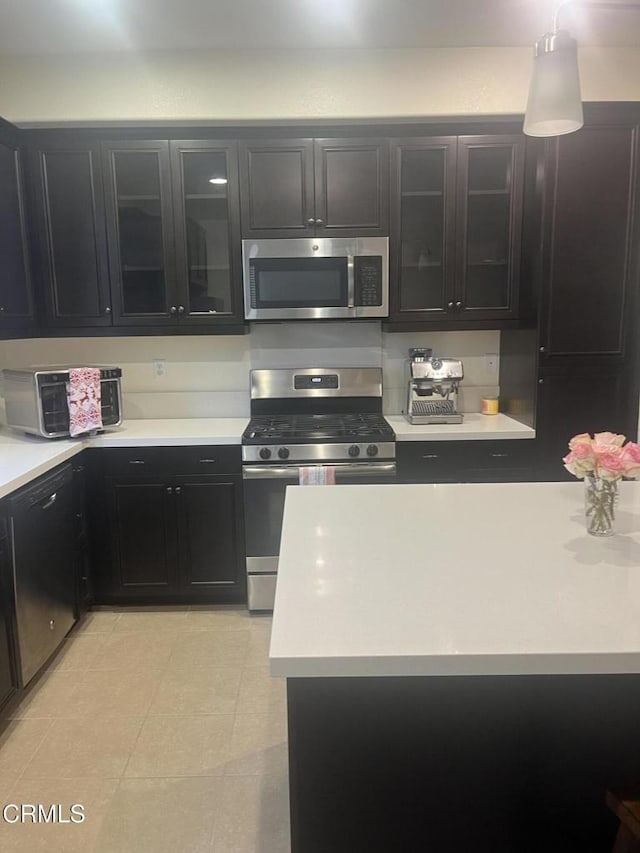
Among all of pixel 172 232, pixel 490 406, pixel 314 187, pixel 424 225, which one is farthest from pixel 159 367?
pixel 490 406

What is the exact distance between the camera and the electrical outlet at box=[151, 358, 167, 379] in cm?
354

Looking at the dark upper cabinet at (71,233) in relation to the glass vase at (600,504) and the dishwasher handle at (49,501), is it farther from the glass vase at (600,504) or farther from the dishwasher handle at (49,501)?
the glass vase at (600,504)

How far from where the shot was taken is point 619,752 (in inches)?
47.2

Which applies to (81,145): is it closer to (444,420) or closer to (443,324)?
(443,324)

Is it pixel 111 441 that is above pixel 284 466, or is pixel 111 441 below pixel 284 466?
above

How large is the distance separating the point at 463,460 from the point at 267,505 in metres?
1.02

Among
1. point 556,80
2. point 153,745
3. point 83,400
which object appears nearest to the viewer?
point 556,80

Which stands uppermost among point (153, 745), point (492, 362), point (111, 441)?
point (492, 362)

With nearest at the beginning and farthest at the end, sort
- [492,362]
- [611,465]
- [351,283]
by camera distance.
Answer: [611,465] < [351,283] < [492,362]

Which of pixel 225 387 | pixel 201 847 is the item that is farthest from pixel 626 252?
pixel 201 847

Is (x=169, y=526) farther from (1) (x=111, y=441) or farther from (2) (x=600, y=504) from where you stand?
(2) (x=600, y=504)

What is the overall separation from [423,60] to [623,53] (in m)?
0.99

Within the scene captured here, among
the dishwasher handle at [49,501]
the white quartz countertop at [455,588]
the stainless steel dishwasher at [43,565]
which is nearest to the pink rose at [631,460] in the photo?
the white quartz countertop at [455,588]

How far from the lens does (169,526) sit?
3.07 metres
